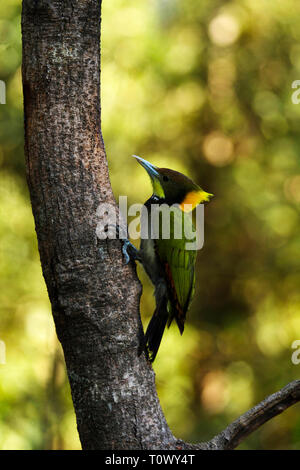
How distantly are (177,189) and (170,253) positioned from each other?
35cm

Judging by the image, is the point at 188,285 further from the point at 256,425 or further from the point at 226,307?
the point at 226,307

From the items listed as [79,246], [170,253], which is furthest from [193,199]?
[79,246]

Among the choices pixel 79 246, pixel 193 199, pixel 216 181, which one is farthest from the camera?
pixel 216 181

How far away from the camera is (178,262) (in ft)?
7.70

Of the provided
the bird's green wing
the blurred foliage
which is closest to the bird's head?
the bird's green wing

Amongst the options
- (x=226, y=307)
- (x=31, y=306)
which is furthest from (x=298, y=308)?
(x=31, y=306)

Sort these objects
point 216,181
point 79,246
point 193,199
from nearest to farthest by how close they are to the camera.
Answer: point 79,246
point 193,199
point 216,181

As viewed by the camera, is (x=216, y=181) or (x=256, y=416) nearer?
(x=256, y=416)

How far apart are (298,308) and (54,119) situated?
4.02m

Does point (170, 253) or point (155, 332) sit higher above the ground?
point (170, 253)

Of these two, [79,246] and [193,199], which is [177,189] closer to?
[193,199]

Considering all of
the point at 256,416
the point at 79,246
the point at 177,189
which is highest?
the point at 177,189

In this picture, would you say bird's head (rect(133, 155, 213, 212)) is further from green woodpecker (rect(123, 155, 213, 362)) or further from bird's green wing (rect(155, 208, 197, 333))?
bird's green wing (rect(155, 208, 197, 333))
